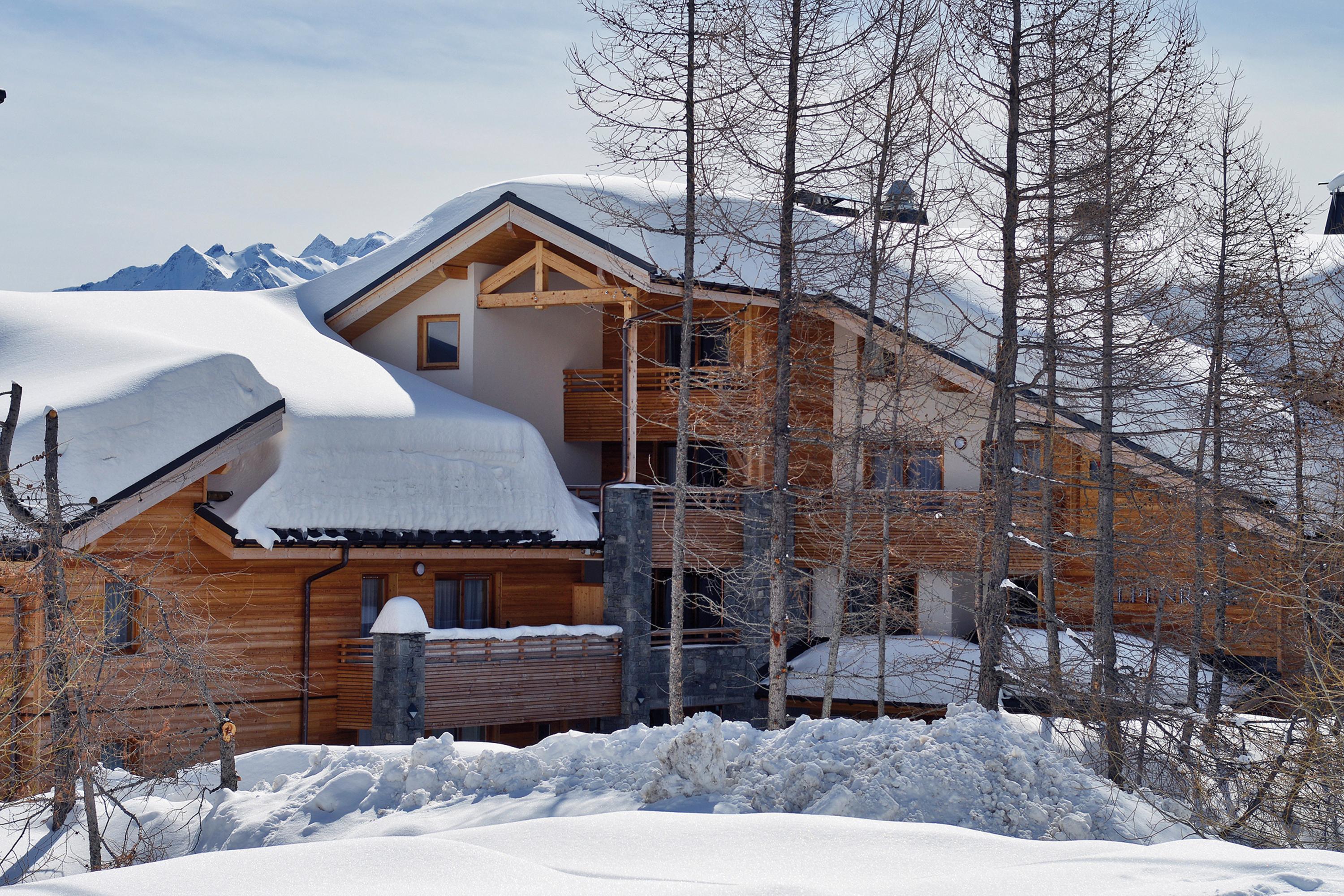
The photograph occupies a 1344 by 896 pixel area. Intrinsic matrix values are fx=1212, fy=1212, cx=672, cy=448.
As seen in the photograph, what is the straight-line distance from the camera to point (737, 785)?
9.84 metres

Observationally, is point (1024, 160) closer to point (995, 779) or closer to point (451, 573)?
point (995, 779)

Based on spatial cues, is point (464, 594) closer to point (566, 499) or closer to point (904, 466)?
point (566, 499)

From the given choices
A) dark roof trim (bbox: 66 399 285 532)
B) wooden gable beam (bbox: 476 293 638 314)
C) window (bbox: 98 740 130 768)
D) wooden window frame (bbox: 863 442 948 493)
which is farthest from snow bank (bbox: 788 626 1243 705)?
window (bbox: 98 740 130 768)

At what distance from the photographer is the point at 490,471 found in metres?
19.8

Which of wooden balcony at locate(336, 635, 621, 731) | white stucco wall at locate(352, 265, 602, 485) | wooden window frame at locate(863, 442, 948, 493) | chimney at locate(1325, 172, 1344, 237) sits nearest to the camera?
wooden balcony at locate(336, 635, 621, 731)

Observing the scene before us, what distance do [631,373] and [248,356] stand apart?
620 centimetres

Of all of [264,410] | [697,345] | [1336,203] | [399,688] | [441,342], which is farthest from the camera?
[1336,203]

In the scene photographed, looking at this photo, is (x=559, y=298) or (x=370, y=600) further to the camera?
(x=559, y=298)

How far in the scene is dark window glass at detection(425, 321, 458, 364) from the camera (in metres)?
22.9

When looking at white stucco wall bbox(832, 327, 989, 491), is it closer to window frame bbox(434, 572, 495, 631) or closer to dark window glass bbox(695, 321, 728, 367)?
dark window glass bbox(695, 321, 728, 367)

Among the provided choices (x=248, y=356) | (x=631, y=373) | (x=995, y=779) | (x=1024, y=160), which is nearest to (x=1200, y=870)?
(x=995, y=779)

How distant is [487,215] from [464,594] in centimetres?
658

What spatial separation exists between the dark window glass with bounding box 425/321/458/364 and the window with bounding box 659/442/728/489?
456 cm

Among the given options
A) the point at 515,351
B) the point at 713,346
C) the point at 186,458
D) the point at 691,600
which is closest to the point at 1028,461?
the point at 713,346
